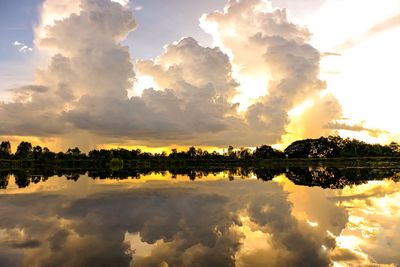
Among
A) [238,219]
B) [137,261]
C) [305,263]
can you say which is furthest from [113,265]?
[238,219]

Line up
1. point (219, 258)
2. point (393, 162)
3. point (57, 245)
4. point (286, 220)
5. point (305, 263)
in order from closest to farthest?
point (305, 263), point (219, 258), point (57, 245), point (286, 220), point (393, 162)

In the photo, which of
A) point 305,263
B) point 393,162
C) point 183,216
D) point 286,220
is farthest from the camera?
point 393,162

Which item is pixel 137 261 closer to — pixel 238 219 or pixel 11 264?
pixel 11 264

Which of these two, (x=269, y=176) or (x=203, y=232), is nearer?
(x=203, y=232)

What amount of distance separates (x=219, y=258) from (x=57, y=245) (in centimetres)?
885

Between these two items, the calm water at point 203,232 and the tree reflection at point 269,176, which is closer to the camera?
the calm water at point 203,232

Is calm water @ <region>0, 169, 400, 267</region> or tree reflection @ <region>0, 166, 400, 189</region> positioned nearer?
calm water @ <region>0, 169, 400, 267</region>

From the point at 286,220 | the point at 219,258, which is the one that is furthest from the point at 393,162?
the point at 219,258

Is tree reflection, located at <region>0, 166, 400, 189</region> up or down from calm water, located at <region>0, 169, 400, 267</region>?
up

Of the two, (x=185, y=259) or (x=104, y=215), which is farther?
(x=104, y=215)

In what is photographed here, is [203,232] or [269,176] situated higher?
[269,176]

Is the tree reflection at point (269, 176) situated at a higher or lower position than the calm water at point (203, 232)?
higher

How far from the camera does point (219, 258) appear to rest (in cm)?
1716

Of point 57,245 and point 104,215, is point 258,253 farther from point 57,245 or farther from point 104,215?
point 104,215
